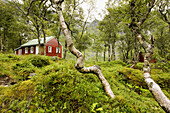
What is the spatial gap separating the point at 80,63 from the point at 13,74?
4854 millimetres

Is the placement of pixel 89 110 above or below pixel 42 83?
below

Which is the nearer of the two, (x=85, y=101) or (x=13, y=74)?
(x=85, y=101)

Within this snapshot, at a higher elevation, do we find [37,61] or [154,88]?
[37,61]

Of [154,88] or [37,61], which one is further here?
[37,61]

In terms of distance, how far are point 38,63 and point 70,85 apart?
5.15m

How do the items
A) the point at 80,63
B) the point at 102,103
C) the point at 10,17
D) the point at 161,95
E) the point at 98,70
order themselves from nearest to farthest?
the point at 161,95, the point at 80,63, the point at 102,103, the point at 98,70, the point at 10,17

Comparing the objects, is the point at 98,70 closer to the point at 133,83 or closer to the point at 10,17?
the point at 133,83

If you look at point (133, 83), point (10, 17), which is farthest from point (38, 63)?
point (10, 17)

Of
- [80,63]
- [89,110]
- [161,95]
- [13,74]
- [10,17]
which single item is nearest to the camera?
[161,95]

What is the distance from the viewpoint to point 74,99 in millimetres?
2914

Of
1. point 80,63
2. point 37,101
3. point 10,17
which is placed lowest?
point 37,101

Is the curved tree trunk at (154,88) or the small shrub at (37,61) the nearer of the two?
the curved tree trunk at (154,88)

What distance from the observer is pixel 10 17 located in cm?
1947

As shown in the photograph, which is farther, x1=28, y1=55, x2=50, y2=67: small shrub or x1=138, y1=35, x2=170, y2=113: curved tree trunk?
x1=28, y1=55, x2=50, y2=67: small shrub
